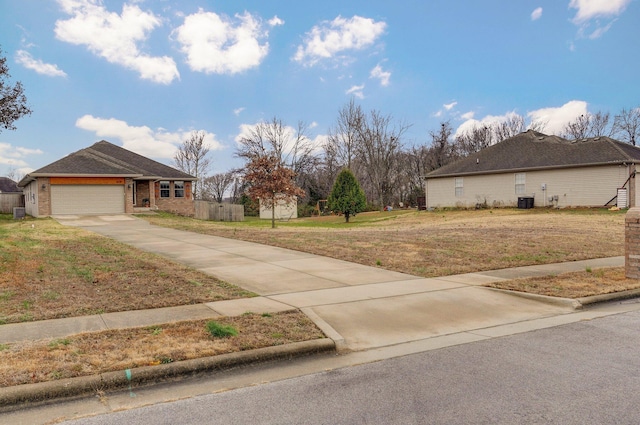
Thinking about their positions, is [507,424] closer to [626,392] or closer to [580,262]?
[626,392]

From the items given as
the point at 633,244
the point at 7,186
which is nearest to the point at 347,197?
the point at 633,244

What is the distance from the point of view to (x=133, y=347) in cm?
497

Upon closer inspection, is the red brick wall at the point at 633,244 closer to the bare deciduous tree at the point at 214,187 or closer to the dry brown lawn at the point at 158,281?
the dry brown lawn at the point at 158,281

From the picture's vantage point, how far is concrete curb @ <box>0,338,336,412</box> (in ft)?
13.0

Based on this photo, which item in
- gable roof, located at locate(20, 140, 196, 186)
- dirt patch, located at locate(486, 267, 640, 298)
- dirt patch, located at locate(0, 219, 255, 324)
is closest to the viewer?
dirt patch, located at locate(0, 219, 255, 324)

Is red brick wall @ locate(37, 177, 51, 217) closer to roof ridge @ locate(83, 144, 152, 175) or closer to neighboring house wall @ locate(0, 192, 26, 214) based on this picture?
roof ridge @ locate(83, 144, 152, 175)

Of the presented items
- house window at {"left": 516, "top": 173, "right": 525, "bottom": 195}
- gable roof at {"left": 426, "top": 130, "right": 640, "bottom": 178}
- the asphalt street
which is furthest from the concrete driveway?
house window at {"left": 516, "top": 173, "right": 525, "bottom": 195}

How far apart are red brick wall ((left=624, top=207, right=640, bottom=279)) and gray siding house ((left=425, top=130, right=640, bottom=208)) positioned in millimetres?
22168

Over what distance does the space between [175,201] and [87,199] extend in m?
7.87

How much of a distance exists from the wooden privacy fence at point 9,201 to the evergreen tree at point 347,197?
2804 centimetres

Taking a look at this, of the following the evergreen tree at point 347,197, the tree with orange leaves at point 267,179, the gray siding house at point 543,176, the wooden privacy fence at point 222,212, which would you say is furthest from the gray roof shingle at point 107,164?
the gray siding house at point 543,176

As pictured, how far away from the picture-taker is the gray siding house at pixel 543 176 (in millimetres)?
28781

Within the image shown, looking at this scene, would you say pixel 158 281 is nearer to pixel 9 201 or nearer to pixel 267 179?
pixel 267 179

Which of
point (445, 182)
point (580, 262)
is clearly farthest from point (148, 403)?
point (445, 182)
